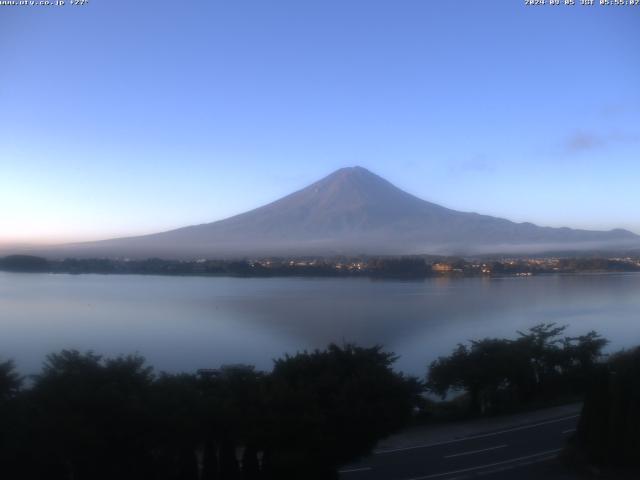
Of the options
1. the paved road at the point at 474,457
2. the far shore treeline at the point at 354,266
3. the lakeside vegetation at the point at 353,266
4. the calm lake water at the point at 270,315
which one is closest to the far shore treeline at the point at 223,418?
the paved road at the point at 474,457

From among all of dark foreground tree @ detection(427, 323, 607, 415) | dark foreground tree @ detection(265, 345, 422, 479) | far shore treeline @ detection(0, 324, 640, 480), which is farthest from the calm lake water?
dark foreground tree @ detection(265, 345, 422, 479)

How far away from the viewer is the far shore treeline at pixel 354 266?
2631 centimetres

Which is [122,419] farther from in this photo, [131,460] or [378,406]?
[378,406]

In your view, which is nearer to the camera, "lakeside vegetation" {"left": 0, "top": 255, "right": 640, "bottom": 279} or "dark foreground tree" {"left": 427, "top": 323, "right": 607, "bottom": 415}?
"dark foreground tree" {"left": 427, "top": 323, "right": 607, "bottom": 415}

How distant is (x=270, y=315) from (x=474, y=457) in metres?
9.25

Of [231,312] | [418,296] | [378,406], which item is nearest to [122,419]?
[378,406]

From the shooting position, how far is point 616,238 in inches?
1709

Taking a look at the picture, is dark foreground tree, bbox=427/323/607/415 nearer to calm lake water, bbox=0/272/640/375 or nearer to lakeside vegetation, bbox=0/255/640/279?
calm lake water, bbox=0/272/640/375

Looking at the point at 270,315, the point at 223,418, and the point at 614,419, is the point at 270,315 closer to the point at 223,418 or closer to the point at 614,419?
the point at 614,419

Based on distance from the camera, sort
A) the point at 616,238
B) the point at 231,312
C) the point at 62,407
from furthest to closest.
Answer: the point at 616,238
the point at 231,312
the point at 62,407

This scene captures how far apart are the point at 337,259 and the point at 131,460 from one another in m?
26.2

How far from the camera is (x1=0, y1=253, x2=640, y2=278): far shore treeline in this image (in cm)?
2631

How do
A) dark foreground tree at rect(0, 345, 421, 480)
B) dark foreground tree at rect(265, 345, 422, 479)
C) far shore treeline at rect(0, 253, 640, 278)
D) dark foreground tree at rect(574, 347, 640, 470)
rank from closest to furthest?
dark foreground tree at rect(0, 345, 421, 480), dark foreground tree at rect(265, 345, 422, 479), dark foreground tree at rect(574, 347, 640, 470), far shore treeline at rect(0, 253, 640, 278)

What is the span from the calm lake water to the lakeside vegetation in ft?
2.57
